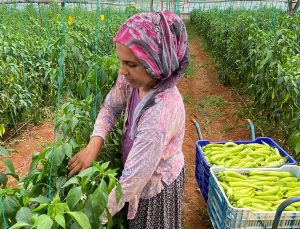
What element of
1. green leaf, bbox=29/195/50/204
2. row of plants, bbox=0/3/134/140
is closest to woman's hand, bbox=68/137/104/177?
green leaf, bbox=29/195/50/204

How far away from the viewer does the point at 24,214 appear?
1140mm

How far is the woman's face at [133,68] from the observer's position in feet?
4.36

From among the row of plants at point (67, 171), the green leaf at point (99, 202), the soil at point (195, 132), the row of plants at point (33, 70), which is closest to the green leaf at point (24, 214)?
the row of plants at point (67, 171)

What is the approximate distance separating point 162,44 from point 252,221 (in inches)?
48.8

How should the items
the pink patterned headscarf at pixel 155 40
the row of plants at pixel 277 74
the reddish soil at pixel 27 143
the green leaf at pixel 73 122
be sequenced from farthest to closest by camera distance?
the reddish soil at pixel 27 143
the row of plants at pixel 277 74
the green leaf at pixel 73 122
the pink patterned headscarf at pixel 155 40

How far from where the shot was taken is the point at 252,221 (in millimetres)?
2008

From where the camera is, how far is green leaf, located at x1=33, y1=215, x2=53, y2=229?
1005mm

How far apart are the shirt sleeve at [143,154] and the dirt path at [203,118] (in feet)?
5.47

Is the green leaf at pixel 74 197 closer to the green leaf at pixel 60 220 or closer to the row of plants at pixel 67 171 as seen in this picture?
the row of plants at pixel 67 171

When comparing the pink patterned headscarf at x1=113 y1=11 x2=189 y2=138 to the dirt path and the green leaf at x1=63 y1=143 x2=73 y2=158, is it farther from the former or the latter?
the dirt path

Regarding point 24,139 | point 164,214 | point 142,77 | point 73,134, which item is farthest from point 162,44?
point 24,139

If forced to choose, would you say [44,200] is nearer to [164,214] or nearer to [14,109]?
[164,214]

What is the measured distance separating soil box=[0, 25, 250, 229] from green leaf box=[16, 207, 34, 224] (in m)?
1.95

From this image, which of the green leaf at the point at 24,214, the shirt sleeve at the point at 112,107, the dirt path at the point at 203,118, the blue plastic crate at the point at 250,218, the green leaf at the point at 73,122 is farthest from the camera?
the dirt path at the point at 203,118
